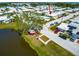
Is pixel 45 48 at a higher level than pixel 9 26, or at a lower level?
lower

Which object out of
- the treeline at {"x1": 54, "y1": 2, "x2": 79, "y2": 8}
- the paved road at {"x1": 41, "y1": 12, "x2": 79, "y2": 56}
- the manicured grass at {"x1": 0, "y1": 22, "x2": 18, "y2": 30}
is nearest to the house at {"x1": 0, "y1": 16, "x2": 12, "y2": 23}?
the manicured grass at {"x1": 0, "y1": 22, "x2": 18, "y2": 30}

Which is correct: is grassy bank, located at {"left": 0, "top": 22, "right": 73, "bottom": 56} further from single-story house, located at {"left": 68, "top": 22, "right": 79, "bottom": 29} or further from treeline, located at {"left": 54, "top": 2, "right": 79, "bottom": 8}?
treeline, located at {"left": 54, "top": 2, "right": 79, "bottom": 8}

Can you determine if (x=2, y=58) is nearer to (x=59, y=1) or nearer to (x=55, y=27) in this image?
(x=55, y=27)

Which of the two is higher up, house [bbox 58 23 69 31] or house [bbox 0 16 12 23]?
house [bbox 0 16 12 23]

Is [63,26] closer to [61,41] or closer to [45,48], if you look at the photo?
[61,41]

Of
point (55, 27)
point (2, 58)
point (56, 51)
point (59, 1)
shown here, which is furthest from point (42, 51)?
point (59, 1)

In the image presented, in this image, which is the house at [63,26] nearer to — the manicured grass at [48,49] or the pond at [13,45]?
the manicured grass at [48,49]

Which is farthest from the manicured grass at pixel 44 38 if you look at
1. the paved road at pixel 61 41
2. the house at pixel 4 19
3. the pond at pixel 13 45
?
the house at pixel 4 19

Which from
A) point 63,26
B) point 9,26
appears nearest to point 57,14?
point 63,26
